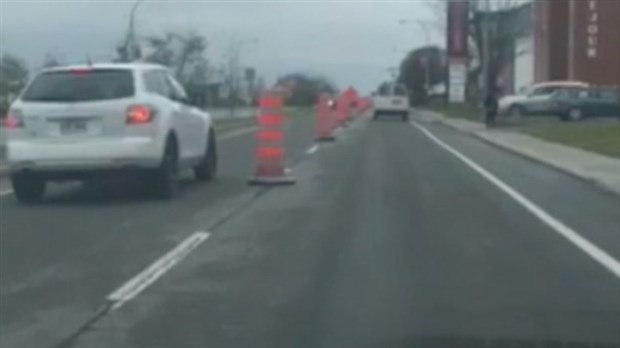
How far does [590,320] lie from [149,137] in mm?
11157

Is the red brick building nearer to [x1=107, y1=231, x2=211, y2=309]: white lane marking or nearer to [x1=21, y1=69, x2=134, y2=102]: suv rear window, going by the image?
[x1=21, y1=69, x2=134, y2=102]: suv rear window

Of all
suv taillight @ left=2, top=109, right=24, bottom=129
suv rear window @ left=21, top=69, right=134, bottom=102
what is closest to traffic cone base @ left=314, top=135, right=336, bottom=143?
suv rear window @ left=21, top=69, right=134, bottom=102

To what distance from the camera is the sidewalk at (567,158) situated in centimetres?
2949

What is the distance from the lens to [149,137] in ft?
74.3

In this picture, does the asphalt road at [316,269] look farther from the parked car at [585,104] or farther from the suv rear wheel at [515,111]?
the suv rear wheel at [515,111]

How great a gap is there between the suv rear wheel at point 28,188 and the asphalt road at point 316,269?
166mm

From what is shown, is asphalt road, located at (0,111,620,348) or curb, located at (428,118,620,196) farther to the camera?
curb, located at (428,118,620,196)

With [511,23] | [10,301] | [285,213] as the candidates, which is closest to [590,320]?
[10,301]

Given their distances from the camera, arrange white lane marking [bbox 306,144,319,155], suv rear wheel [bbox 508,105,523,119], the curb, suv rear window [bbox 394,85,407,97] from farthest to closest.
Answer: suv rear window [bbox 394,85,407,97] < suv rear wheel [bbox 508,105,523,119] < white lane marking [bbox 306,144,319,155] < the curb

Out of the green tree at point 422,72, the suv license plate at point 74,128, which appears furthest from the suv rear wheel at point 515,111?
the green tree at point 422,72

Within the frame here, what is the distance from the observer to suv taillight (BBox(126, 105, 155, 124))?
22.7 metres

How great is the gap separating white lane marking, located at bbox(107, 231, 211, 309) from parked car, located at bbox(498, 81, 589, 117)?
5790 centimetres

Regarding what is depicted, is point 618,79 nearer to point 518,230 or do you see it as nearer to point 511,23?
point 511,23

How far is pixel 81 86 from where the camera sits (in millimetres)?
23141
